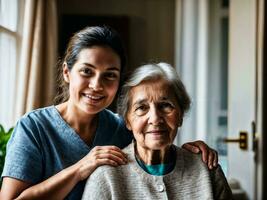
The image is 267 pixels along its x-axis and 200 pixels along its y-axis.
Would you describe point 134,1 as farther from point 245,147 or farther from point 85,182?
point 85,182

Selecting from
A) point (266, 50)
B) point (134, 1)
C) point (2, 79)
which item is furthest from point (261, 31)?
point (134, 1)

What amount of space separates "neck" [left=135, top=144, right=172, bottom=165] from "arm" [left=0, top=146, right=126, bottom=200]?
0.40 feet

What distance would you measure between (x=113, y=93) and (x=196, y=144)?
1.26 feet

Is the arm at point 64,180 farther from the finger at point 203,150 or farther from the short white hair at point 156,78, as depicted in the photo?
the finger at point 203,150

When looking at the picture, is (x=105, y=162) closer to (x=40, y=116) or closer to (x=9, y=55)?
(x=40, y=116)

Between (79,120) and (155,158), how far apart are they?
35cm

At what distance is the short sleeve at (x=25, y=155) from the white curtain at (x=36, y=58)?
1313mm

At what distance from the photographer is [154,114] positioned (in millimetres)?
1595

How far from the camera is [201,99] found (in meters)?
3.42

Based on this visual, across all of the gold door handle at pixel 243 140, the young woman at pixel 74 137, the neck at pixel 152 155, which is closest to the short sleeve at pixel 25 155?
the young woman at pixel 74 137

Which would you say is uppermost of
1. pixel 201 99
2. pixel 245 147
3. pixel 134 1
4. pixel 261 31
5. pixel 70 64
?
pixel 134 1

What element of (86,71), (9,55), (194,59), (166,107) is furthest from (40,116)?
(194,59)

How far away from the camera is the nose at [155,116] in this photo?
5.21 feet

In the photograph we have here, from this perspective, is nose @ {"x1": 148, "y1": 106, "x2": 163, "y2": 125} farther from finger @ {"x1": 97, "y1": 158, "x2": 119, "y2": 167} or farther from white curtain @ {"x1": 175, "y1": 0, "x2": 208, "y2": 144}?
white curtain @ {"x1": 175, "y1": 0, "x2": 208, "y2": 144}
